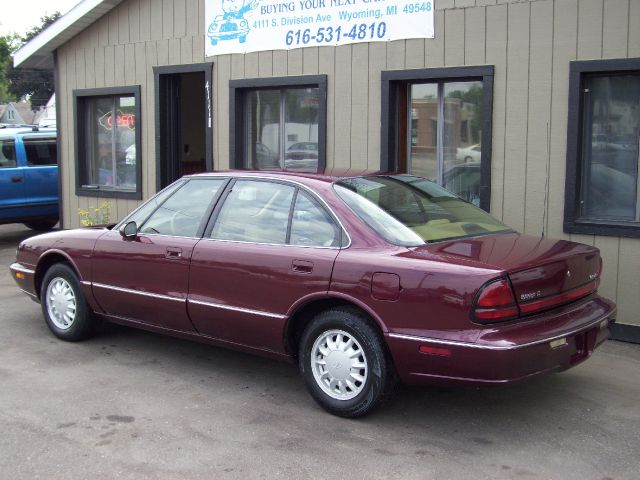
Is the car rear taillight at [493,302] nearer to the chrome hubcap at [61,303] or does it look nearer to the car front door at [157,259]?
the car front door at [157,259]

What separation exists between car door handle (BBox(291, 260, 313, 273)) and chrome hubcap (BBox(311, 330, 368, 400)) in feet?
1.39

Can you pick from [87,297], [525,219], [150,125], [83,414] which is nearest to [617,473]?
[83,414]

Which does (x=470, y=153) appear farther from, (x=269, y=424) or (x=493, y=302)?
(x=269, y=424)

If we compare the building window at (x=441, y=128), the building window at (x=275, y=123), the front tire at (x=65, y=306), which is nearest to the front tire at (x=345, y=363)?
the front tire at (x=65, y=306)

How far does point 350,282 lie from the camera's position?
16.1 ft

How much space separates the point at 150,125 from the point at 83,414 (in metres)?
6.54

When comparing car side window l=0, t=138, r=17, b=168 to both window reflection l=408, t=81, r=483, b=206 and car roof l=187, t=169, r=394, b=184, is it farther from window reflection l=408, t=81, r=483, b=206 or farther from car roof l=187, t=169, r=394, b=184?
car roof l=187, t=169, r=394, b=184

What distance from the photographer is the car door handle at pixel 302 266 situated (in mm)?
5121

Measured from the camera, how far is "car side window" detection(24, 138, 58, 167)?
13.6m

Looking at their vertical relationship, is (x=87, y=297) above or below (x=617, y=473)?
above

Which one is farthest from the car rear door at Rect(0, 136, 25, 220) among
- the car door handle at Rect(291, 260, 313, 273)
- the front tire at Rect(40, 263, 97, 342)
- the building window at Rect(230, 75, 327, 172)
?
the car door handle at Rect(291, 260, 313, 273)

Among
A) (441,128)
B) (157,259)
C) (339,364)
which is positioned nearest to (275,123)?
(441,128)

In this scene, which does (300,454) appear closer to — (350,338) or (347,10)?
(350,338)

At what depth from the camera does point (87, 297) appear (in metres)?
6.61
